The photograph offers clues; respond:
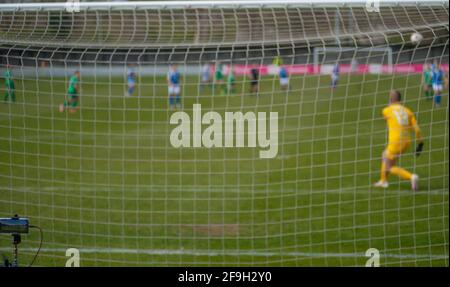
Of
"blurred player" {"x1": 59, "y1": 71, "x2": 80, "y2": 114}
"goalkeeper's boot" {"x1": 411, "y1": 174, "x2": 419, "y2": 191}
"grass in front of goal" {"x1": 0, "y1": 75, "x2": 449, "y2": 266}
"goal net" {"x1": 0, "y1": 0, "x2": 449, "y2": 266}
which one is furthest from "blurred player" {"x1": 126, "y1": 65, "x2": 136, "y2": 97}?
"goalkeeper's boot" {"x1": 411, "y1": 174, "x2": 419, "y2": 191}

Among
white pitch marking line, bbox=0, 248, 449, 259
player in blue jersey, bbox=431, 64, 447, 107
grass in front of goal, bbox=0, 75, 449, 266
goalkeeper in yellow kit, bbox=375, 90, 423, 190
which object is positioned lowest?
white pitch marking line, bbox=0, 248, 449, 259

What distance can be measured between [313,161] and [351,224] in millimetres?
4319

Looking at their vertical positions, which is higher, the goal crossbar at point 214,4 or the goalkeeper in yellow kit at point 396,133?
the goalkeeper in yellow kit at point 396,133

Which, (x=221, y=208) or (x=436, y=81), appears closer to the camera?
(x=221, y=208)

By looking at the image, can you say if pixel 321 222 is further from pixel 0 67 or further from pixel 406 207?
pixel 0 67

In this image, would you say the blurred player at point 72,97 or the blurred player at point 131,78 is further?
the blurred player at point 72,97

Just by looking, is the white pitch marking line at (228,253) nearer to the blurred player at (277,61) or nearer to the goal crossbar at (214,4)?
the blurred player at (277,61)

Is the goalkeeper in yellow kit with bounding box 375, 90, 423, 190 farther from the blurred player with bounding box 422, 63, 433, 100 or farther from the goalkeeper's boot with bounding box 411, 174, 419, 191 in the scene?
the blurred player with bounding box 422, 63, 433, 100

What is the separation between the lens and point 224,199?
10.9 metres

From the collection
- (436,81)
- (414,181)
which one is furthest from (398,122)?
(436,81)

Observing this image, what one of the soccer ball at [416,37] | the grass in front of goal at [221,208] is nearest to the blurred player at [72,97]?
the grass in front of goal at [221,208]

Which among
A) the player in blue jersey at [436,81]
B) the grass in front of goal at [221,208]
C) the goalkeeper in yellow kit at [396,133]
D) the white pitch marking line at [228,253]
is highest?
the player in blue jersey at [436,81]

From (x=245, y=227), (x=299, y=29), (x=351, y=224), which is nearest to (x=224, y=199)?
(x=245, y=227)

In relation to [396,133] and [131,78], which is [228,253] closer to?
[396,133]
